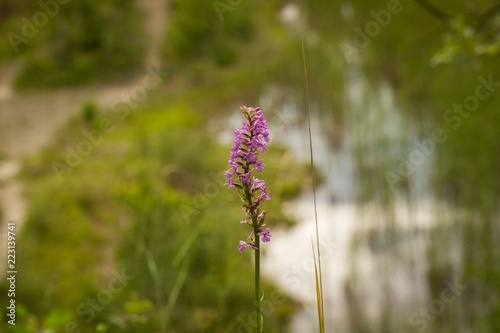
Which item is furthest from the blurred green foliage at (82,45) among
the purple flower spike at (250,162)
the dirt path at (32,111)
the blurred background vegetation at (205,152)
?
the purple flower spike at (250,162)

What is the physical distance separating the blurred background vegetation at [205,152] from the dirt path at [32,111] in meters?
0.13

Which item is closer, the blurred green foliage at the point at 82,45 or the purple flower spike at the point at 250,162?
the purple flower spike at the point at 250,162

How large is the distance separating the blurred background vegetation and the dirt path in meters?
0.13

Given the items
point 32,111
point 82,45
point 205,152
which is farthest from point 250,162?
point 82,45

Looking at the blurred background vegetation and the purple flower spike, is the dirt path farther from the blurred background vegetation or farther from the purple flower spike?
the purple flower spike

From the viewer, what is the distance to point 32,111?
11125 mm

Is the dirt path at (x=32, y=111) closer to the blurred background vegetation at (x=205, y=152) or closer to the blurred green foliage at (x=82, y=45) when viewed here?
the blurred background vegetation at (x=205, y=152)

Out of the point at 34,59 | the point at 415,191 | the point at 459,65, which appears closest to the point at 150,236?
the point at 415,191

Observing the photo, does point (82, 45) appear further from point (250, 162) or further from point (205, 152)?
point (250, 162)

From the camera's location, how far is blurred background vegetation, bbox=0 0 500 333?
520cm

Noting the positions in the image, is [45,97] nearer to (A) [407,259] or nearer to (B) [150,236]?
(B) [150,236]

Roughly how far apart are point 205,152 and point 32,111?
432cm

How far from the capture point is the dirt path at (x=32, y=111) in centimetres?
866

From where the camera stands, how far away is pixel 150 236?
17.1ft
